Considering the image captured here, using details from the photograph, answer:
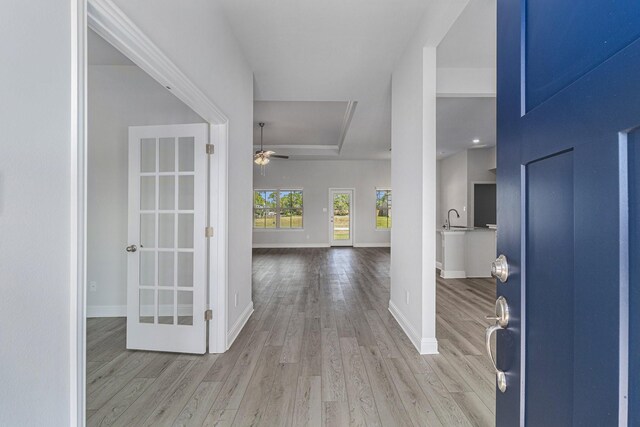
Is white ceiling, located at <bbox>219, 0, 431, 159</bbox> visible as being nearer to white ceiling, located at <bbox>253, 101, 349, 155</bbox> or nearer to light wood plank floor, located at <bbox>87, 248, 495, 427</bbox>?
white ceiling, located at <bbox>253, 101, 349, 155</bbox>

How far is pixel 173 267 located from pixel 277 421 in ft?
4.97

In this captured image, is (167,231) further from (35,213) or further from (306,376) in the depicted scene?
(35,213)

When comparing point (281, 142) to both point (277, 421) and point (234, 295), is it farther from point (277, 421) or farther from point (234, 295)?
point (277, 421)

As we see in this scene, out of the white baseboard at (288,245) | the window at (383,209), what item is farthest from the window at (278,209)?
the window at (383,209)

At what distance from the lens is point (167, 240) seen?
263 cm

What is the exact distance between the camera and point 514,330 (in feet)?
2.47

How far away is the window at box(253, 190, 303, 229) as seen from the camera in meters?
10.3

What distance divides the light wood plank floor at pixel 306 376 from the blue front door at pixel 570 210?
1292 mm

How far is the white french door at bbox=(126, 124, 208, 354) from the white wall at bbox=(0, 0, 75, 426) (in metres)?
1.55

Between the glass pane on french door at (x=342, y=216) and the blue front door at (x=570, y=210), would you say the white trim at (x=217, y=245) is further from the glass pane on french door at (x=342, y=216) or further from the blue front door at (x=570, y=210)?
the glass pane on french door at (x=342, y=216)

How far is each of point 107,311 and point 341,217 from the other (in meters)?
7.78

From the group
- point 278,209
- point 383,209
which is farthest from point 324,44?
point 383,209

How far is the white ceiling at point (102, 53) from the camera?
288 cm

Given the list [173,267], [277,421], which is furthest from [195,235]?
[277,421]
